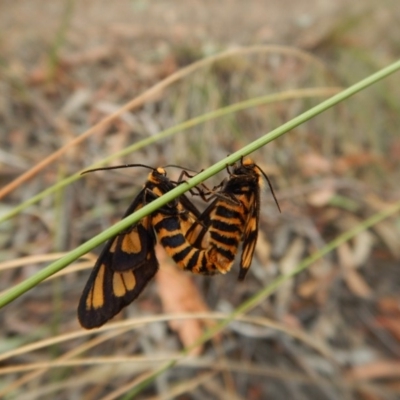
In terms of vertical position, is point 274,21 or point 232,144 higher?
point 274,21

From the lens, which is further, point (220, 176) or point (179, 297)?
point (220, 176)

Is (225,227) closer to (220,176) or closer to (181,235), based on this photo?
(181,235)

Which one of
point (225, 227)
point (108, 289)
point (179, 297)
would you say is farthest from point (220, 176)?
point (108, 289)

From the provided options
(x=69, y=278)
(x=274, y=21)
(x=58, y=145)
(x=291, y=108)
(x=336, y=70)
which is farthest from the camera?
(x=274, y=21)

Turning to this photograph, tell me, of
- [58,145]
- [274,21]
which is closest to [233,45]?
[274,21]

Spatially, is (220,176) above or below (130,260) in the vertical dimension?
above

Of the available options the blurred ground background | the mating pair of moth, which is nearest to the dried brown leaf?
the blurred ground background

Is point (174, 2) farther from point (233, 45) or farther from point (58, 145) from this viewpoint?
point (58, 145)
